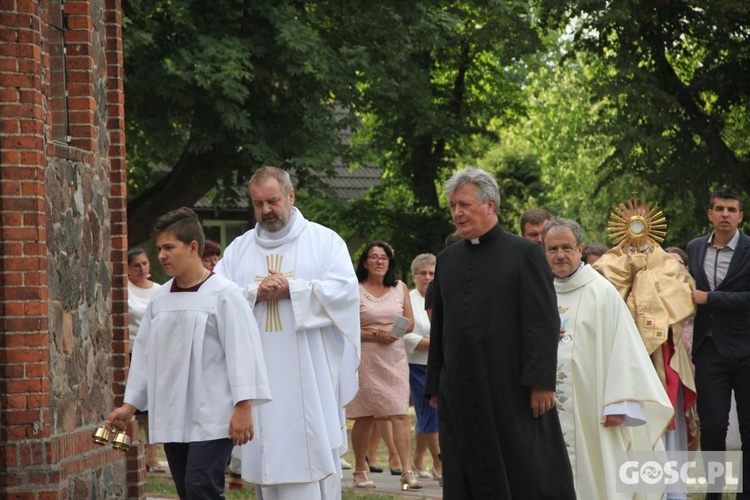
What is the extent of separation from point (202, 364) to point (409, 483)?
5.03 m

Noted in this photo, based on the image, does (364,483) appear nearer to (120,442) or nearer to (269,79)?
(120,442)

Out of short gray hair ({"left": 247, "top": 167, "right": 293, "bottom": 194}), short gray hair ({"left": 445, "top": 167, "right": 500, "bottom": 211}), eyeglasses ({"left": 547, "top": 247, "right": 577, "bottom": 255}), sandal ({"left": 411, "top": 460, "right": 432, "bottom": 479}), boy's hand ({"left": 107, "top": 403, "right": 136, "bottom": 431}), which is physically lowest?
sandal ({"left": 411, "top": 460, "right": 432, "bottom": 479})

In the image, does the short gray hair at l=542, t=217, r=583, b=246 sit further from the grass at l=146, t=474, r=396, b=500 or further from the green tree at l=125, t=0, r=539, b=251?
the green tree at l=125, t=0, r=539, b=251

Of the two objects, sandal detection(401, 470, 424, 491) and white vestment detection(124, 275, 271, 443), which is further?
sandal detection(401, 470, 424, 491)

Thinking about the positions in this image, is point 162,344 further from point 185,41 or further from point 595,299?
point 185,41

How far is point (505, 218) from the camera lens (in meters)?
28.7

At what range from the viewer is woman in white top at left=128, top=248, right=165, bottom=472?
12.1 m

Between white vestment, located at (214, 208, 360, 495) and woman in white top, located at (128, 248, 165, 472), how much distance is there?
4141 millimetres

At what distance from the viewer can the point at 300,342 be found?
7.94 meters

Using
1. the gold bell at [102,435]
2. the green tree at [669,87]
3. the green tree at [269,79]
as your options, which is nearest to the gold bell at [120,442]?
the gold bell at [102,435]

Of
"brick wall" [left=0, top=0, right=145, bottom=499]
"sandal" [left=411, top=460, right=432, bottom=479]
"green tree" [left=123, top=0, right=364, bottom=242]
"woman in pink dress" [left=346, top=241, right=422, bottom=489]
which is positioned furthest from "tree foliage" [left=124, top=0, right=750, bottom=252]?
"brick wall" [left=0, top=0, right=145, bottom=499]

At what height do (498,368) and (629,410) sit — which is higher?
(498,368)

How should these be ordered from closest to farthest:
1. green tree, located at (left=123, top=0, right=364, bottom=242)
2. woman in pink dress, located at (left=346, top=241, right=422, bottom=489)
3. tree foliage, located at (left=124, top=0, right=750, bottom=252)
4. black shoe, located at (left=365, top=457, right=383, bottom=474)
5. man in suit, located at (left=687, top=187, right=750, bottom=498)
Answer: man in suit, located at (left=687, top=187, right=750, bottom=498), woman in pink dress, located at (left=346, top=241, right=422, bottom=489), black shoe, located at (left=365, top=457, right=383, bottom=474), green tree, located at (left=123, top=0, right=364, bottom=242), tree foliage, located at (left=124, top=0, right=750, bottom=252)

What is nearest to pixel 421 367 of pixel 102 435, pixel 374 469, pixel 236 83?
pixel 374 469
